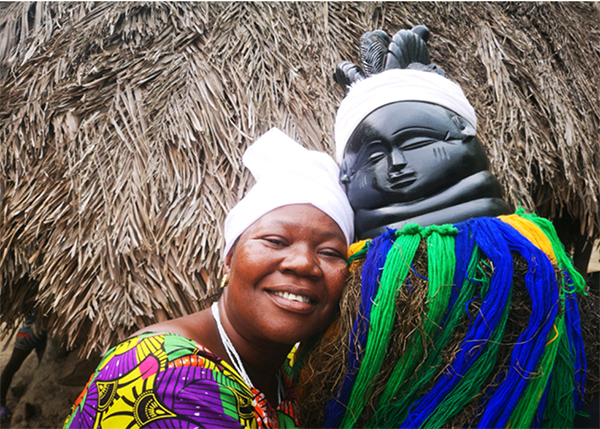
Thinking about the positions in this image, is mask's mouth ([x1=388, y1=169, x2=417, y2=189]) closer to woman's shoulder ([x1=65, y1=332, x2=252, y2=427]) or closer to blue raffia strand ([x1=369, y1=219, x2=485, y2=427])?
blue raffia strand ([x1=369, y1=219, x2=485, y2=427])

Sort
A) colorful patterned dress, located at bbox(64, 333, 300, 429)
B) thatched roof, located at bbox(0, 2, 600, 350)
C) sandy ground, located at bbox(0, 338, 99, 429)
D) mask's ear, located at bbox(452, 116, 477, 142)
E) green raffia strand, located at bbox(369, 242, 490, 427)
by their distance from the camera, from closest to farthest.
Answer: colorful patterned dress, located at bbox(64, 333, 300, 429)
green raffia strand, located at bbox(369, 242, 490, 427)
mask's ear, located at bbox(452, 116, 477, 142)
thatched roof, located at bbox(0, 2, 600, 350)
sandy ground, located at bbox(0, 338, 99, 429)

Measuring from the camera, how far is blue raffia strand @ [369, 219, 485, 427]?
117 cm

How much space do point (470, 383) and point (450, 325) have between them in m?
0.16

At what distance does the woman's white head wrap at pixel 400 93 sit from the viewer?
1423 millimetres

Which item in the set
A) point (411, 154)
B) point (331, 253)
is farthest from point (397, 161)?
point (331, 253)

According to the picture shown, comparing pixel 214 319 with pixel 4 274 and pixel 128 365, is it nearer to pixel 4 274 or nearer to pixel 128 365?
pixel 128 365

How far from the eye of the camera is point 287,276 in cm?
128

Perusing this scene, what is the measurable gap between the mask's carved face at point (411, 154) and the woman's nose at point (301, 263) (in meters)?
0.28

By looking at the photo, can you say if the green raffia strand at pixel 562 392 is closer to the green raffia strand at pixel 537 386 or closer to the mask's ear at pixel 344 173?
the green raffia strand at pixel 537 386

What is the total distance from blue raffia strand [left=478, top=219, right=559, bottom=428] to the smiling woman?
521 millimetres

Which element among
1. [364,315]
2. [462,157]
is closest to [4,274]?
[364,315]

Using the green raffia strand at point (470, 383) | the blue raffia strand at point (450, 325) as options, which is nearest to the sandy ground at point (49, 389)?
the blue raffia strand at point (450, 325)

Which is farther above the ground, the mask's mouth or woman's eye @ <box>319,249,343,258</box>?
the mask's mouth

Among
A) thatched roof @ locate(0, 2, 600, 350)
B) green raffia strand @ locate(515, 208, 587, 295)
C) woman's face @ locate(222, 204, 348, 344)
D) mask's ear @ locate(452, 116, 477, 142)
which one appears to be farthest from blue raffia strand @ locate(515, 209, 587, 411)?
thatched roof @ locate(0, 2, 600, 350)
